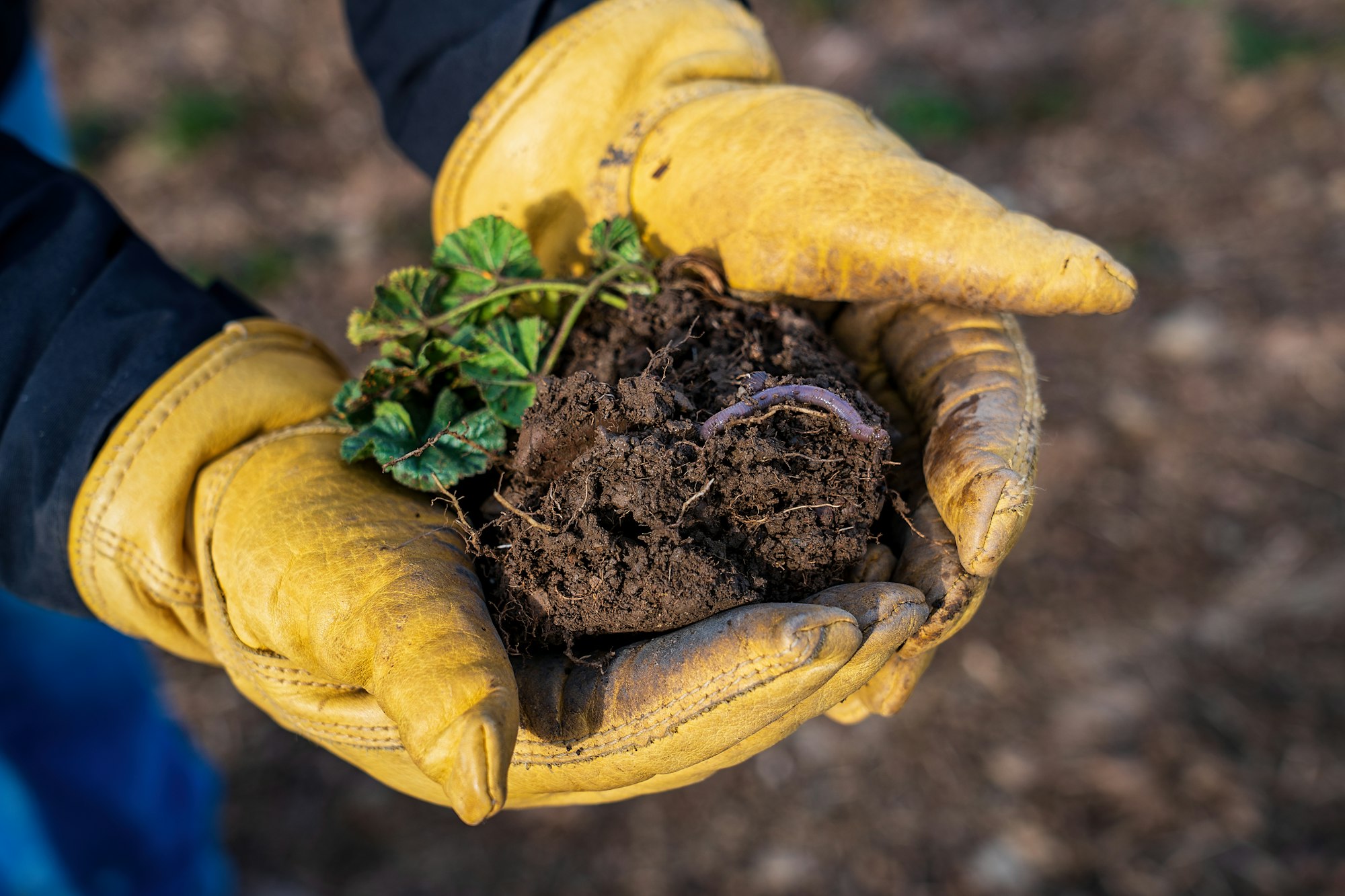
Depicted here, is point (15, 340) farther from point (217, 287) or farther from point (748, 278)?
point (748, 278)

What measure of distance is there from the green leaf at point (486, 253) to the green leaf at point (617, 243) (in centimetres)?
19

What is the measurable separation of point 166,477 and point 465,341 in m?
0.77

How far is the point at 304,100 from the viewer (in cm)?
770

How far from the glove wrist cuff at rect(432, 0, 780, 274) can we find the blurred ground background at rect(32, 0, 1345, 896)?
9.60ft

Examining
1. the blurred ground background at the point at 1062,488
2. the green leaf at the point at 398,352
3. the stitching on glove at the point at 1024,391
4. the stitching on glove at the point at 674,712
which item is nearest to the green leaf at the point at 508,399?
the green leaf at the point at 398,352

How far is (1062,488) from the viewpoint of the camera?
515 cm

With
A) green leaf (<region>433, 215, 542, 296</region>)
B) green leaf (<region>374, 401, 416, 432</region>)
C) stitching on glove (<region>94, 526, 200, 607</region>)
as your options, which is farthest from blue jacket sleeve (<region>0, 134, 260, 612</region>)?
green leaf (<region>433, 215, 542, 296</region>)

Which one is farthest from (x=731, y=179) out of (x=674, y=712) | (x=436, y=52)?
(x=674, y=712)

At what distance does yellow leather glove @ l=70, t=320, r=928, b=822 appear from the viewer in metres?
1.74

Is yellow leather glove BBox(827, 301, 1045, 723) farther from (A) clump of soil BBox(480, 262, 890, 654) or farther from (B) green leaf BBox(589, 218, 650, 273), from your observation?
(B) green leaf BBox(589, 218, 650, 273)

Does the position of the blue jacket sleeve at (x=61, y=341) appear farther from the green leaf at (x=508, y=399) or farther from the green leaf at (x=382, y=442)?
the green leaf at (x=508, y=399)

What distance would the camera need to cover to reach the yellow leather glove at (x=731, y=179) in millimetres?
2205

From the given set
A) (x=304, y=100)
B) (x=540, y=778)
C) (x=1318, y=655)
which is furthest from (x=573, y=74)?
(x=304, y=100)

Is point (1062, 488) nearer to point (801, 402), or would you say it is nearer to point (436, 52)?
point (801, 402)
